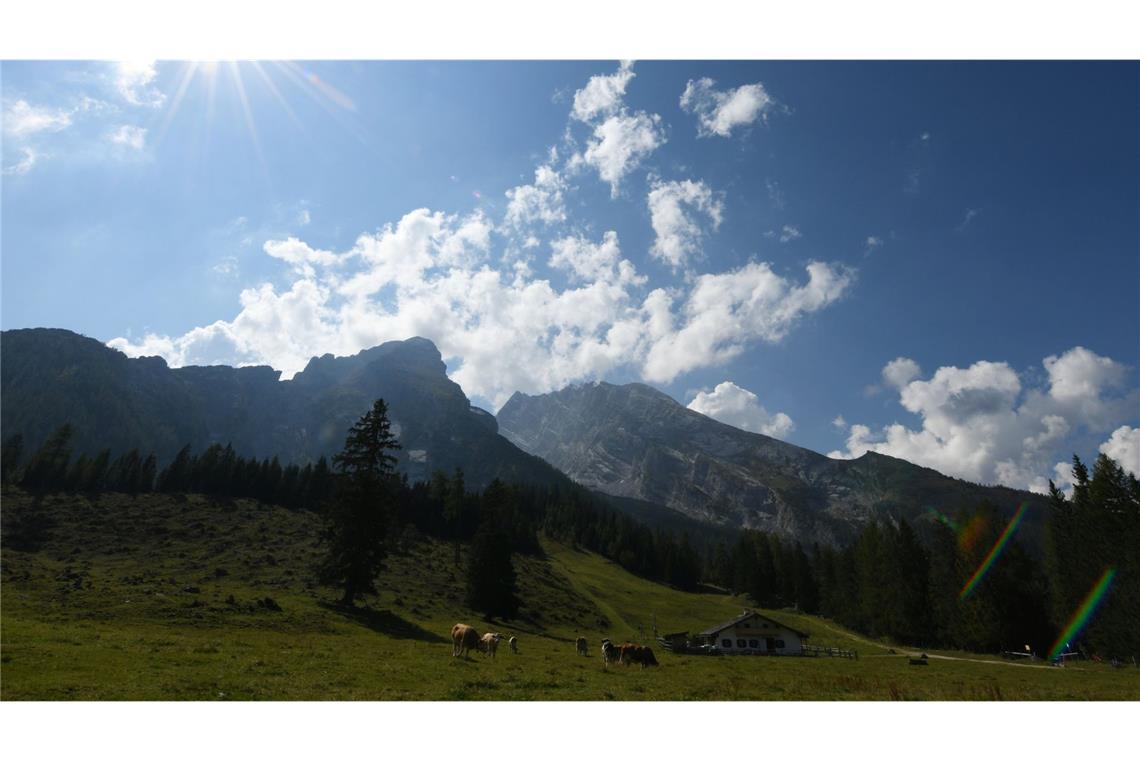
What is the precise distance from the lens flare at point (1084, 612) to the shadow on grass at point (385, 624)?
75.5m

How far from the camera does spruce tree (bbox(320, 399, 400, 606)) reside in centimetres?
4953

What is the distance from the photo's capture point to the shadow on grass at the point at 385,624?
4272 cm

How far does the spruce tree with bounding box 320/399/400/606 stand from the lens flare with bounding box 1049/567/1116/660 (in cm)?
8107

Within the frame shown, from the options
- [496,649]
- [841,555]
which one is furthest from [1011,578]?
[496,649]

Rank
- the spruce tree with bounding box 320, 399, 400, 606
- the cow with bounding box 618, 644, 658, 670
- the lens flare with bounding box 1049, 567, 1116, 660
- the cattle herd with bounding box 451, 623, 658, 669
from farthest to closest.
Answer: the lens flare with bounding box 1049, 567, 1116, 660
the spruce tree with bounding box 320, 399, 400, 606
the cow with bounding box 618, 644, 658, 670
the cattle herd with bounding box 451, 623, 658, 669

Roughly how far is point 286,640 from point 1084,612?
304 ft

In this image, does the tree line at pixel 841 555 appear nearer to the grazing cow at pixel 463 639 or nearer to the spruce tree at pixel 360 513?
the spruce tree at pixel 360 513

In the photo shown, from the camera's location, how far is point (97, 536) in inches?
3359

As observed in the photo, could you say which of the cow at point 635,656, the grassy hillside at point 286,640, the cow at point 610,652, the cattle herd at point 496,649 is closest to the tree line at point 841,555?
the grassy hillside at point 286,640

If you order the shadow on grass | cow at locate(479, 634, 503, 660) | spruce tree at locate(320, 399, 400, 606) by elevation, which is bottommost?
the shadow on grass

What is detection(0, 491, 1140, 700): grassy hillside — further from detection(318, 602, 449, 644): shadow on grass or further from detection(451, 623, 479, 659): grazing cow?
detection(451, 623, 479, 659): grazing cow

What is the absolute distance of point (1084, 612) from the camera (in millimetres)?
71250

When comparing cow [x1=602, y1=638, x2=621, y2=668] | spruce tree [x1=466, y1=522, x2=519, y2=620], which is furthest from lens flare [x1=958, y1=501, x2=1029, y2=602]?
cow [x1=602, y1=638, x2=621, y2=668]

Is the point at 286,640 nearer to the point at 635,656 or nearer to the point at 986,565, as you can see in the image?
the point at 635,656
